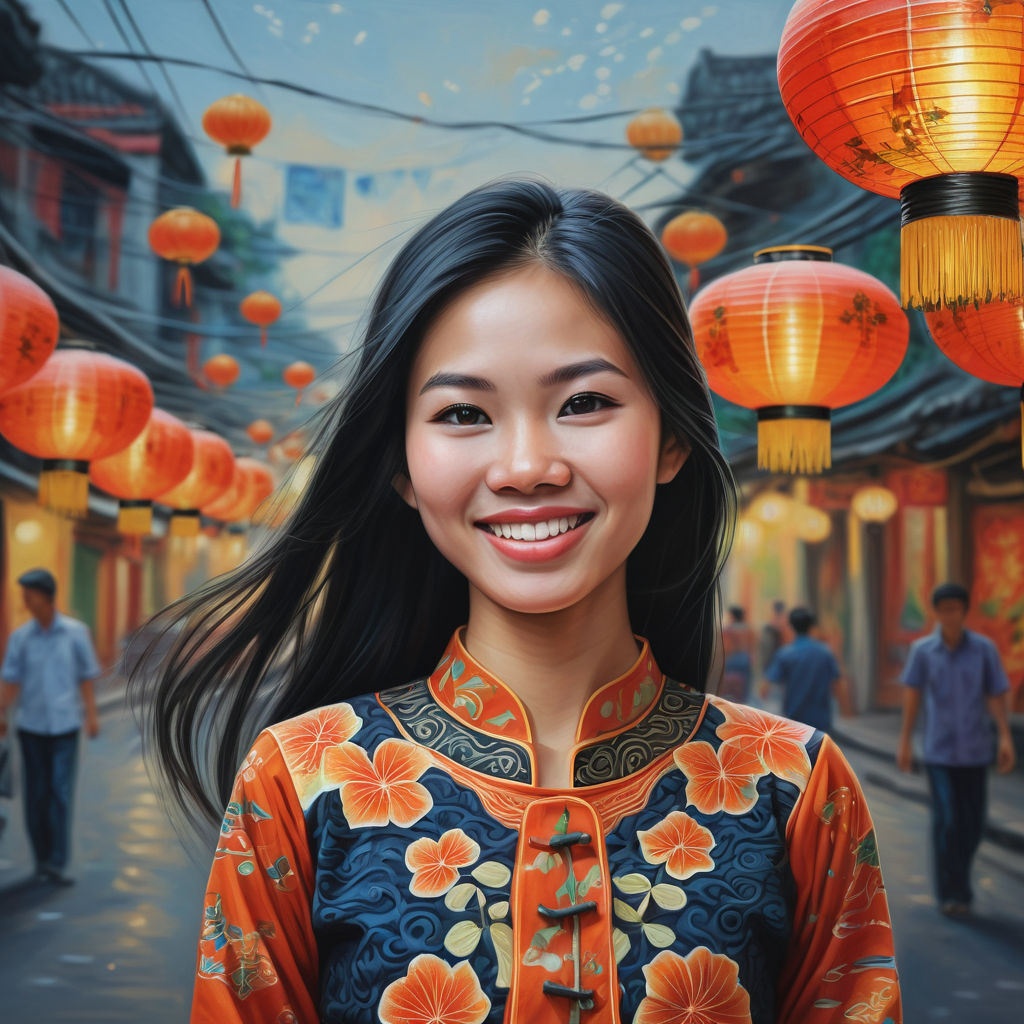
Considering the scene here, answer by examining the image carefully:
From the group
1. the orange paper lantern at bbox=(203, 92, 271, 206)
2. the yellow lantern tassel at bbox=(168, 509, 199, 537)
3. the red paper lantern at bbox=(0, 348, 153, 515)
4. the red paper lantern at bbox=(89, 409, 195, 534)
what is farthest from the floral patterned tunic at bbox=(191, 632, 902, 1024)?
the orange paper lantern at bbox=(203, 92, 271, 206)

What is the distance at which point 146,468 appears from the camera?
4027mm

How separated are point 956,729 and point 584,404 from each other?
4196 mm

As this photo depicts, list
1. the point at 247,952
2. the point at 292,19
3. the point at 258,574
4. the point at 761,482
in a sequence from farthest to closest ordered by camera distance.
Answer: the point at 761,482 < the point at 292,19 < the point at 258,574 < the point at 247,952

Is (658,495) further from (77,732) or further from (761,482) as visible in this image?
(761,482)

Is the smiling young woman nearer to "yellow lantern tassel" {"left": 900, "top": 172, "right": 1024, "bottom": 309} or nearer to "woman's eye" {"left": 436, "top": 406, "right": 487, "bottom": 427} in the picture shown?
"woman's eye" {"left": 436, "top": 406, "right": 487, "bottom": 427}

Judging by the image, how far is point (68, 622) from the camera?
4.50m

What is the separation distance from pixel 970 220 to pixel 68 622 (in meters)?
3.83

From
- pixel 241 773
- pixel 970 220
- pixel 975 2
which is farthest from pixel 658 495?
pixel 975 2

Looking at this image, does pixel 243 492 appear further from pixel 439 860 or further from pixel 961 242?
pixel 439 860

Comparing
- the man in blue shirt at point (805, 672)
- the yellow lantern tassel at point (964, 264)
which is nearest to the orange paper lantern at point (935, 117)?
the yellow lantern tassel at point (964, 264)

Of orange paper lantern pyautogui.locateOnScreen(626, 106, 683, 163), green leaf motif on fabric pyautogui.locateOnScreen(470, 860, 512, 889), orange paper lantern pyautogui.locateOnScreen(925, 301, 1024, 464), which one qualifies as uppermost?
orange paper lantern pyautogui.locateOnScreen(626, 106, 683, 163)

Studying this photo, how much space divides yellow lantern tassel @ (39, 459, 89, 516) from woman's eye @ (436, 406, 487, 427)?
270 cm

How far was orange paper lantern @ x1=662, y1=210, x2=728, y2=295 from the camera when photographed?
4949mm

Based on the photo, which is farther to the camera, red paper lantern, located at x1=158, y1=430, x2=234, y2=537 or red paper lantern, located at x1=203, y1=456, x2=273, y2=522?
red paper lantern, located at x1=203, y1=456, x2=273, y2=522
